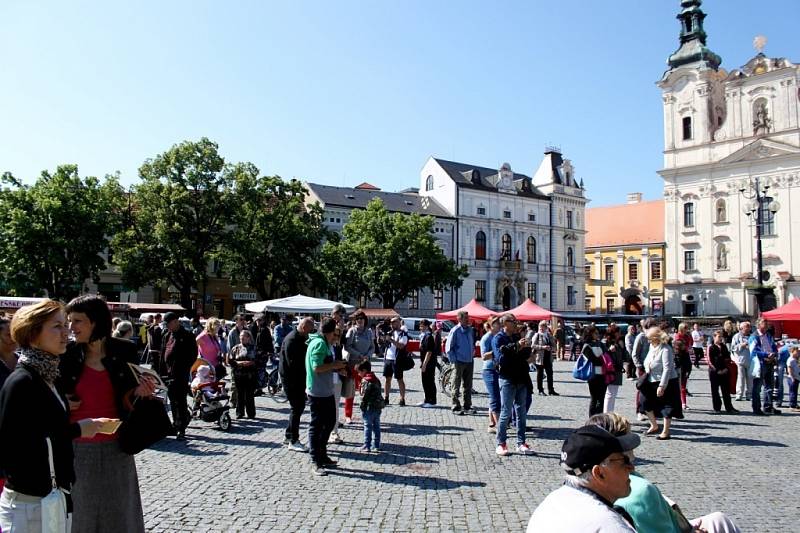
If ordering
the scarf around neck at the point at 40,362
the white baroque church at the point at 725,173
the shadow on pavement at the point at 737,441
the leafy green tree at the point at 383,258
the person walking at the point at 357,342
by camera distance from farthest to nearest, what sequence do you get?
the white baroque church at the point at 725,173
the leafy green tree at the point at 383,258
the person walking at the point at 357,342
the shadow on pavement at the point at 737,441
the scarf around neck at the point at 40,362

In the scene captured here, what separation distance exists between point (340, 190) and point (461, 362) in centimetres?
4786

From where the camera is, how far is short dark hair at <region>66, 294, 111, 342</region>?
12.6ft

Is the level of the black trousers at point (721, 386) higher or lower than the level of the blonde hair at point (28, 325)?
lower

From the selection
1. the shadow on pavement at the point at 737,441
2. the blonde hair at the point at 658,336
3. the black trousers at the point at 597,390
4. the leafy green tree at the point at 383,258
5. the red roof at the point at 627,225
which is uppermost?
the red roof at the point at 627,225

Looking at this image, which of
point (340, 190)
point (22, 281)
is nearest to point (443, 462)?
point (22, 281)

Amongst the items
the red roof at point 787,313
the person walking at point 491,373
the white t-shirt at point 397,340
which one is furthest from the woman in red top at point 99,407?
the red roof at point 787,313

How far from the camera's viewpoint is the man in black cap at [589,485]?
252cm

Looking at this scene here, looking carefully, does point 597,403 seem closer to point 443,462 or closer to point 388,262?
point 443,462

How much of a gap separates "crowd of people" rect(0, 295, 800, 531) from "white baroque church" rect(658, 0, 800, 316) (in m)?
40.7

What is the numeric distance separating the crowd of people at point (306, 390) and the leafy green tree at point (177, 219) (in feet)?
78.3

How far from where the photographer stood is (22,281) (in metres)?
37.8

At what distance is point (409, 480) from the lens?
7.43 metres

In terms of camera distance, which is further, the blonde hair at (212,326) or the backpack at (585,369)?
the blonde hair at (212,326)

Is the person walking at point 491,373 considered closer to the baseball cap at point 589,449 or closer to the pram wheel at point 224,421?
the pram wheel at point 224,421
